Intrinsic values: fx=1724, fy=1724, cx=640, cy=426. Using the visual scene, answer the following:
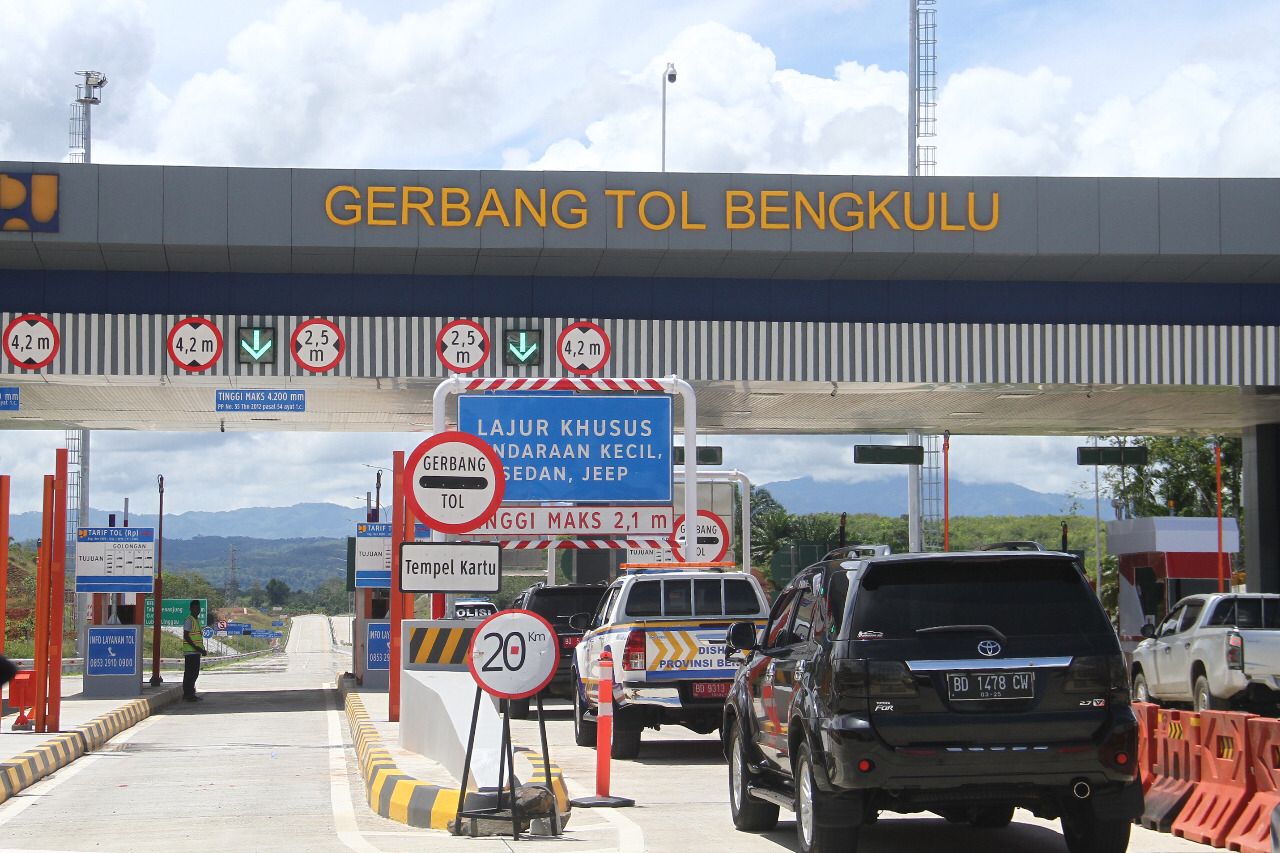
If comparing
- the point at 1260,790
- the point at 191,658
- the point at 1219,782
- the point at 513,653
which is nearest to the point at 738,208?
the point at 513,653

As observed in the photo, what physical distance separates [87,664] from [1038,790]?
77.5 feet

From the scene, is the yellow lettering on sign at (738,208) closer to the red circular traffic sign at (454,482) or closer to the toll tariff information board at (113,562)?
the red circular traffic sign at (454,482)

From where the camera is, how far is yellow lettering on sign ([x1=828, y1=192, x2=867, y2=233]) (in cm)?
2423

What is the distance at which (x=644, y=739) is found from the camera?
67.4 ft

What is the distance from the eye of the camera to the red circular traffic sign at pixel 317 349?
24.6m

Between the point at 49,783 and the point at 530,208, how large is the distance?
10854mm

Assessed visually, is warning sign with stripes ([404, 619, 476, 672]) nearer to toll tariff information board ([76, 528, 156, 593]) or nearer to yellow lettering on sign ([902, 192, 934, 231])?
yellow lettering on sign ([902, 192, 934, 231])

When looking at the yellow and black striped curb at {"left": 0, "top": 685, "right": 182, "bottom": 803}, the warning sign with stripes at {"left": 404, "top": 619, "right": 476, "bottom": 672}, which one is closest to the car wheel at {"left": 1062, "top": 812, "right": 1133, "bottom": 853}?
the warning sign with stripes at {"left": 404, "top": 619, "right": 476, "bottom": 672}

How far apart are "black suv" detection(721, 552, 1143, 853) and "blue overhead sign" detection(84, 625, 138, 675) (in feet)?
74.0

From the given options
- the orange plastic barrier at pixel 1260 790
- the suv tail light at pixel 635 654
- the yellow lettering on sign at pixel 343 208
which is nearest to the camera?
the orange plastic barrier at pixel 1260 790

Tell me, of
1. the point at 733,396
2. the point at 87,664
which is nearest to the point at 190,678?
the point at 87,664

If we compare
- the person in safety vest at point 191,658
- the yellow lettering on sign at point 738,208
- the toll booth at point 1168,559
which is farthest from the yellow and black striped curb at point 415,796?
the toll booth at point 1168,559

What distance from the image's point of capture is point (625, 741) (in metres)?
17.5

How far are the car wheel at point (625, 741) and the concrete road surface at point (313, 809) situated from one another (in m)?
0.27
